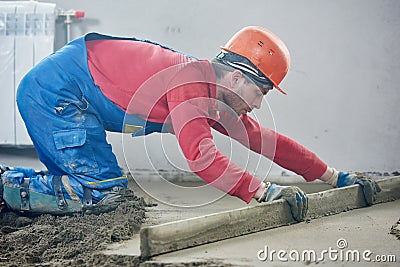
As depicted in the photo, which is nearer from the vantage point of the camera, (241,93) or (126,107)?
(241,93)

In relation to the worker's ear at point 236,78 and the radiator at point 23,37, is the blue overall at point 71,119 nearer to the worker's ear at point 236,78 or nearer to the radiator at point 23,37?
the worker's ear at point 236,78

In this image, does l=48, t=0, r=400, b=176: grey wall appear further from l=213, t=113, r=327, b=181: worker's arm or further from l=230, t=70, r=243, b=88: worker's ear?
l=230, t=70, r=243, b=88: worker's ear

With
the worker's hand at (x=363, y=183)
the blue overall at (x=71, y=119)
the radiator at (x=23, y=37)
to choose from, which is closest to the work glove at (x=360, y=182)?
the worker's hand at (x=363, y=183)

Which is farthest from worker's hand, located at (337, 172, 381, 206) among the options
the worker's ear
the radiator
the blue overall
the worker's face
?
the radiator

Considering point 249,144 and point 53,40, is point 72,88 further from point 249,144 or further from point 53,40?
point 53,40

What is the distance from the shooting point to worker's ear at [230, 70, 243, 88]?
2695mm

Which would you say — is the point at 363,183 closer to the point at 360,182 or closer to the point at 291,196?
the point at 360,182

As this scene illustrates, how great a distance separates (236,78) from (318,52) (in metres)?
1.57

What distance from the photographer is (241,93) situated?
2713 mm

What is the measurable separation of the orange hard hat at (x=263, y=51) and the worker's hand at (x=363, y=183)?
73cm

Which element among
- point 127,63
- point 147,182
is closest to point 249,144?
point 127,63

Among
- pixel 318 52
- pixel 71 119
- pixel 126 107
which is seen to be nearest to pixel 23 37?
pixel 71 119

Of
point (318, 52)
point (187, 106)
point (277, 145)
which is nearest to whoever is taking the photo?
point (187, 106)

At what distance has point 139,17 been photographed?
166 inches
